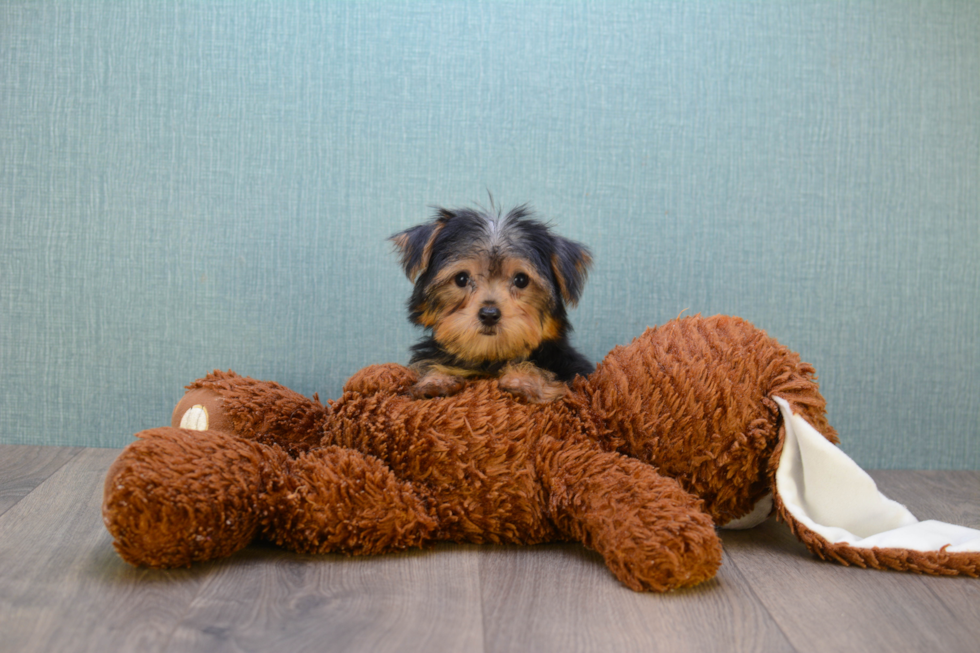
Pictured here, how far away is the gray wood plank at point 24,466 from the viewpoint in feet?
6.69

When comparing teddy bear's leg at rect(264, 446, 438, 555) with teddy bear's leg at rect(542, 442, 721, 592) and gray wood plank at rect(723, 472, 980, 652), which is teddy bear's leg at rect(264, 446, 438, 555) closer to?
teddy bear's leg at rect(542, 442, 721, 592)

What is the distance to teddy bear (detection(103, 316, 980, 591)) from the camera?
1442 mm

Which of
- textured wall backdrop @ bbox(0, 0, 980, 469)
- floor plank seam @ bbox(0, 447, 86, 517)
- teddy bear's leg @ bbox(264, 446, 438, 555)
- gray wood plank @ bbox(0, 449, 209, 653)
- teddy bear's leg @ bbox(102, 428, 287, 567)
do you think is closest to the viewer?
gray wood plank @ bbox(0, 449, 209, 653)

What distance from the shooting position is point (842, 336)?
8.55 ft

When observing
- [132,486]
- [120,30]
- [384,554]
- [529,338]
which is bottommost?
[384,554]

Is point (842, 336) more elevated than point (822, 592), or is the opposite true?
point (842, 336)

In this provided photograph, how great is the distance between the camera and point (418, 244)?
1837mm

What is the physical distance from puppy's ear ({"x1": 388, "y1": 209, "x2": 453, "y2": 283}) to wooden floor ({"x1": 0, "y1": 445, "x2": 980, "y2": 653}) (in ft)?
2.28

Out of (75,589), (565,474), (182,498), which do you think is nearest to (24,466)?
(75,589)

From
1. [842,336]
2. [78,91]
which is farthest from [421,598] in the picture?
[78,91]

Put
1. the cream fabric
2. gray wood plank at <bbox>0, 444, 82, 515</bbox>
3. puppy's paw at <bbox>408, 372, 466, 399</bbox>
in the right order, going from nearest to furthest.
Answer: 1. the cream fabric
2. puppy's paw at <bbox>408, 372, 466, 399</bbox>
3. gray wood plank at <bbox>0, 444, 82, 515</bbox>

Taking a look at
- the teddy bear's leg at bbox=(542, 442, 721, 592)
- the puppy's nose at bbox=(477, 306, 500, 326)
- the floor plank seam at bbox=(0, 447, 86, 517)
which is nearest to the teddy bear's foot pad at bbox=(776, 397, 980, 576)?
the teddy bear's leg at bbox=(542, 442, 721, 592)

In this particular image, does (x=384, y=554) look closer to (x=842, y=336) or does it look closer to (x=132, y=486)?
(x=132, y=486)

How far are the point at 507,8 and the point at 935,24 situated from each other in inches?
60.6
